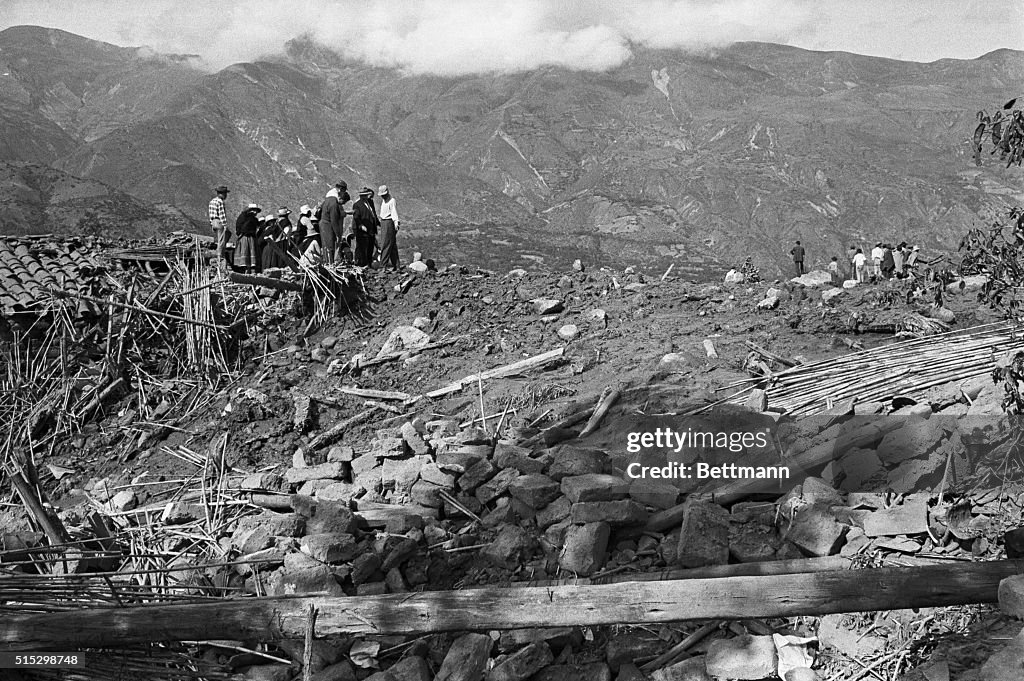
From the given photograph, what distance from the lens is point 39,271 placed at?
9.05 meters

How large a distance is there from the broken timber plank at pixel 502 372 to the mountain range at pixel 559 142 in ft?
85.4

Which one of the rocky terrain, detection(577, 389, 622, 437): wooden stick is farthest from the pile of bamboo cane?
detection(577, 389, 622, 437): wooden stick

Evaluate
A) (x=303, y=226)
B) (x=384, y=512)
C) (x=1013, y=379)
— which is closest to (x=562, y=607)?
(x=384, y=512)

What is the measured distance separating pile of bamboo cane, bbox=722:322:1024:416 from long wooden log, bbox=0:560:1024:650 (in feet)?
7.10

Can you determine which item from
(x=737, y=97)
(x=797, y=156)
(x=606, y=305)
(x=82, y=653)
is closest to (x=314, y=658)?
(x=82, y=653)

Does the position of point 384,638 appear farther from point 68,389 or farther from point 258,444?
point 68,389

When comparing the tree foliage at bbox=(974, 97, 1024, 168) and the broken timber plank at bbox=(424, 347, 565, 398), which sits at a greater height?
the tree foliage at bbox=(974, 97, 1024, 168)

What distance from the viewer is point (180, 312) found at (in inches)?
338

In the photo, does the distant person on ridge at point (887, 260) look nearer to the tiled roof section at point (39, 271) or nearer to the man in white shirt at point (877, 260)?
the man in white shirt at point (877, 260)

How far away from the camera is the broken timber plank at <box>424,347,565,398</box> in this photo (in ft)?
22.7

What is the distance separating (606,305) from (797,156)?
6847cm

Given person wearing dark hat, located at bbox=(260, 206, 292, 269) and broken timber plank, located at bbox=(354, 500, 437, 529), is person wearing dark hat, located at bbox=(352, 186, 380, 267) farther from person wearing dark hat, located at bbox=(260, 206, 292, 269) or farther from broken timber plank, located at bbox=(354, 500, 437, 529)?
broken timber plank, located at bbox=(354, 500, 437, 529)

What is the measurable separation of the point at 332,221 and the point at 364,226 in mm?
457

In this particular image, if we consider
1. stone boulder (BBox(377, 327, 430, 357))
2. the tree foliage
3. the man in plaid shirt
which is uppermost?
the tree foliage
